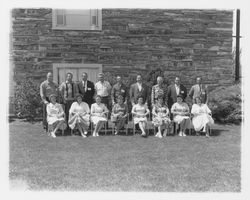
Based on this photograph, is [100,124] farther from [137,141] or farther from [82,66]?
[82,66]

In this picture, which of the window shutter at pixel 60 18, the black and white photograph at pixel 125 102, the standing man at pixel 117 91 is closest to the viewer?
the black and white photograph at pixel 125 102

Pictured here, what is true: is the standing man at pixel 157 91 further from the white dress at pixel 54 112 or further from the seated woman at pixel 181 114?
the white dress at pixel 54 112

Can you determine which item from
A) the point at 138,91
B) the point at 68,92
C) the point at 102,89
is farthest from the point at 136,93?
the point at 68,92

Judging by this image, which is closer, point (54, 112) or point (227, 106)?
point (54, 112)

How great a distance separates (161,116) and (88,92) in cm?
206

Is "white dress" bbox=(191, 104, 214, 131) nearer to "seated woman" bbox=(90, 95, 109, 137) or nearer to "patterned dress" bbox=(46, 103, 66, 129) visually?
"seated woman" bbox=(90, 95, 109, 137)

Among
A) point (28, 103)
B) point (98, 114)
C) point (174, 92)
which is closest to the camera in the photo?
point (98, 114)

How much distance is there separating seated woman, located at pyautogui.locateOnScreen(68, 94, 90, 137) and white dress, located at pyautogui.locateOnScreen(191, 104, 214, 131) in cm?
290

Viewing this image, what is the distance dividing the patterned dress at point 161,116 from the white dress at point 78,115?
70.2 inches

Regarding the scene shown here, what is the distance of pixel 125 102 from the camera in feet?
33.4

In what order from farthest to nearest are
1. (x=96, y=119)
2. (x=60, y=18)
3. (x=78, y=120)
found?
(x=60, y=18) → (x=96, y=119) → (x=78, y=120)

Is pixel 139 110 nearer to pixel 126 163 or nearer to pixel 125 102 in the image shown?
pixel 125 102

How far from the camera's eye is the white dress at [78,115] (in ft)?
A: 31.4

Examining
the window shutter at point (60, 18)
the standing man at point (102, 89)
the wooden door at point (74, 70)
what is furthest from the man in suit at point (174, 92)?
the window shutter at point (60, 18)
